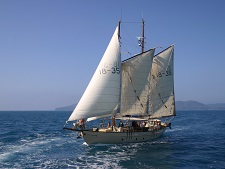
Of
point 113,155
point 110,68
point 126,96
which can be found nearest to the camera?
point 113,155

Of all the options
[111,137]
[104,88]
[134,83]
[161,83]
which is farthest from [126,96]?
[161,83]

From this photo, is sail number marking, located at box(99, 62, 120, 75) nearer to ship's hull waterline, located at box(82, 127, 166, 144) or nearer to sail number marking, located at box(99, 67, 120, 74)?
sail number marking, located at box(99, 67, 120, 74)

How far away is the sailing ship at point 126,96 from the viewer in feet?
109

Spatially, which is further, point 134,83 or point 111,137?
point 134,83

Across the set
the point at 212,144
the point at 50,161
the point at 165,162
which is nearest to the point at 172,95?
the point at 212,144

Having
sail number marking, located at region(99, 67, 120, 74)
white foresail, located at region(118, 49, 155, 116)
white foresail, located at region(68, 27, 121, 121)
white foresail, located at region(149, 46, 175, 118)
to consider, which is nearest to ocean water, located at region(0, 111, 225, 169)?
white foresail, located at region(68, 27, 121, 121)

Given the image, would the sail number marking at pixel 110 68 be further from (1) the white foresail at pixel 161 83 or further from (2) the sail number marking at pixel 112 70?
(1) the white foresail at pixel 161 83

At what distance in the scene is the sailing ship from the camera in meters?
33.1

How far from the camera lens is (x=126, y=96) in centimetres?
3888

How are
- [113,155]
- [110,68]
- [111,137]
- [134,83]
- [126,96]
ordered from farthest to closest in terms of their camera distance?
1. [134,83]
2. [126,96]
3. [111,137]
4. [110,68]
5. [113,155]

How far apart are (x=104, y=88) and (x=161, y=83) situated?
15165mm

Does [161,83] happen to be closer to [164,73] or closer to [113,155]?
[164,73]

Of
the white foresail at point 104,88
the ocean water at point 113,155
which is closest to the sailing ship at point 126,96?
the white foresail at point 104,88

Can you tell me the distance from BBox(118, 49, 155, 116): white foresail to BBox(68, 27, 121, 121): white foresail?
4011 millimetres
